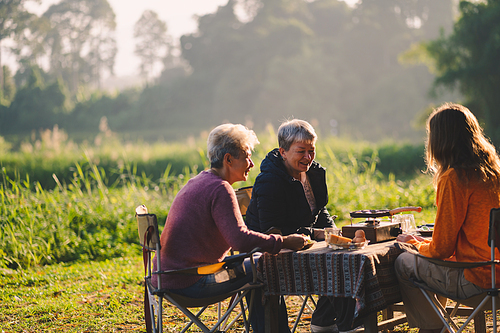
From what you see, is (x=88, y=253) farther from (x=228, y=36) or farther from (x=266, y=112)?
(x=228, y=36)

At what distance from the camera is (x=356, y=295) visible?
2.40 meters

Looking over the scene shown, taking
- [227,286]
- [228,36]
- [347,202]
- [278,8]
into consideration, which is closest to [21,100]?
[228,36]

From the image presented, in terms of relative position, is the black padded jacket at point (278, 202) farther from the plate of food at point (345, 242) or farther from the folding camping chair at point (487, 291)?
the folding camping chair at point (487, 291)

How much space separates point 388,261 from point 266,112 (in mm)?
40407

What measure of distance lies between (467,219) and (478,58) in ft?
62.0

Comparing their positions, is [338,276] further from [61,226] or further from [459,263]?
[61,226]

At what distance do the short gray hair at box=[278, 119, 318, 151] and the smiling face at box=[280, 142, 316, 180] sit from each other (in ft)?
0.08

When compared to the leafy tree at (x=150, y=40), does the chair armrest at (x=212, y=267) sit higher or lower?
lower

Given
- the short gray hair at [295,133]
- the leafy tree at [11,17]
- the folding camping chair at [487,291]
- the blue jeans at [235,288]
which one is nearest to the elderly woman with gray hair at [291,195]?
the short gray hair at [295,133]

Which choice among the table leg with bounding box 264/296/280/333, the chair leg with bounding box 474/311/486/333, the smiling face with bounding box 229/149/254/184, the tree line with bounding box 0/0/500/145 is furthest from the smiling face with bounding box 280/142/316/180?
the tree line with bounding box 0/0/500/145

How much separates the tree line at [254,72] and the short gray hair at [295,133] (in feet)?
115

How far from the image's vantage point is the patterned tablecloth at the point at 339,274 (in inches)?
95.7

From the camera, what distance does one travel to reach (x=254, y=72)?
144 ft

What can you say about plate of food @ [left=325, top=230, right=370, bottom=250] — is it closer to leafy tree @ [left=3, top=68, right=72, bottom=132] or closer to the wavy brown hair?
the wavy brown hair
